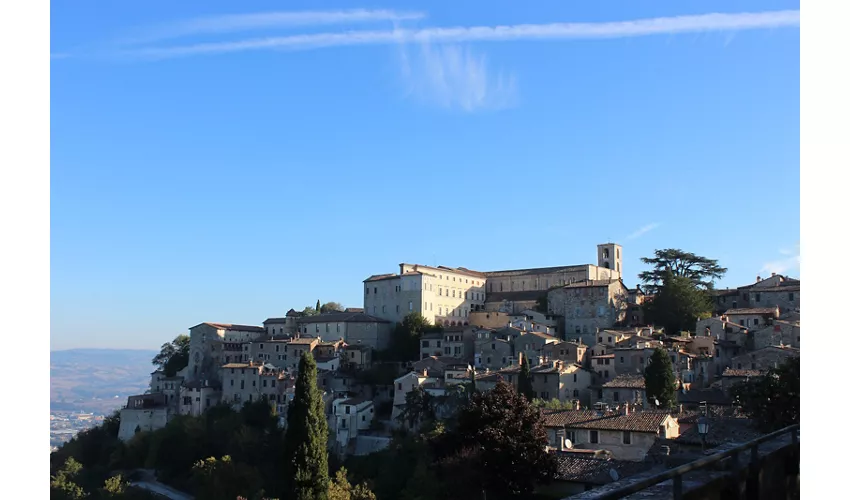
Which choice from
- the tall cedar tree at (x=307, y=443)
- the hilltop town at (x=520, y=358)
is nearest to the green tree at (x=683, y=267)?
the hilltop town at (x=520, y=358)

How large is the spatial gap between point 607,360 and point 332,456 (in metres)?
13.5

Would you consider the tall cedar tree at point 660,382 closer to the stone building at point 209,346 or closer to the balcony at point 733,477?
the balcony at point 733,477

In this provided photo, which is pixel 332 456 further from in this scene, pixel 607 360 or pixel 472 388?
pixel 607 360

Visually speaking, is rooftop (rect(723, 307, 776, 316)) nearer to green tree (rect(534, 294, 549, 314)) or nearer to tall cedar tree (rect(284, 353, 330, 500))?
green tree (rect(534, 294, 549, 314))

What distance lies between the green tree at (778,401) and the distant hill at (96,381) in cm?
3825

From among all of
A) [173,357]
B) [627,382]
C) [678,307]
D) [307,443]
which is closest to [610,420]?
[627,382]

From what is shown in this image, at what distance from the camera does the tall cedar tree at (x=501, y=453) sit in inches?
773

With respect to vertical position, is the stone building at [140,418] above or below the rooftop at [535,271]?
below

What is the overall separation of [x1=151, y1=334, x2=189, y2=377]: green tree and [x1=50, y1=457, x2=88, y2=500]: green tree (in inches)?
493

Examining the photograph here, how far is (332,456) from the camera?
119 ft

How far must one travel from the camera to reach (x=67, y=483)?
39.0m

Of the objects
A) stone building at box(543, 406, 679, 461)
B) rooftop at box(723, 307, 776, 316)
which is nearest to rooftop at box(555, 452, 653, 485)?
stone building at box(543, 406, 679, 461)

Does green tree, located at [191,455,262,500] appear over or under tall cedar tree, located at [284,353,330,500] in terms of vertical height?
under

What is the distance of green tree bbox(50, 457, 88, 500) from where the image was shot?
37.2 metres
